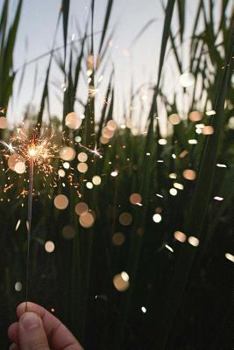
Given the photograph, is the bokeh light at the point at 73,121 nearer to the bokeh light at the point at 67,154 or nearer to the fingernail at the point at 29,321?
the bokeh light at the point at 67,154

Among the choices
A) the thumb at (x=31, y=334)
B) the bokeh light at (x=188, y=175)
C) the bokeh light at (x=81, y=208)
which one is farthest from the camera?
the bokeh light at (x=188, y=175)

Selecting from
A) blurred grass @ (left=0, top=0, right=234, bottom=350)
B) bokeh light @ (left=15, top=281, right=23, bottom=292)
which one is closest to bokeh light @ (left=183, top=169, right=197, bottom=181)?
blurred grass @ (left=0, top=0, right=234, bottom=350)

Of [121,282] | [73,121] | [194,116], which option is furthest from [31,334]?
[194,116]

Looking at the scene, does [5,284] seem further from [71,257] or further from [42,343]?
[42,343]

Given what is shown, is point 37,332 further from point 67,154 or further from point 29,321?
point 67,154

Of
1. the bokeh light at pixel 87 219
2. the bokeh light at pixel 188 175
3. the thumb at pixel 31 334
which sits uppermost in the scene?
the bokeh light at pixel 188 175

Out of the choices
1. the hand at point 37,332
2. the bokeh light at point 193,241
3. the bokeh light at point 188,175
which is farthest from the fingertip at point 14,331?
the bokeh light at point 188,175

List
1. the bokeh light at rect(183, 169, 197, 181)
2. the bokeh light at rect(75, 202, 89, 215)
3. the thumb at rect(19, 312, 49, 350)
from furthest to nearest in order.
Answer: the bokeh light at rect(183, 169, 197, 181) → the bokeh light at rect(75, 202, 89, 215) → the thumb at rect(19, 312, 49, 350)

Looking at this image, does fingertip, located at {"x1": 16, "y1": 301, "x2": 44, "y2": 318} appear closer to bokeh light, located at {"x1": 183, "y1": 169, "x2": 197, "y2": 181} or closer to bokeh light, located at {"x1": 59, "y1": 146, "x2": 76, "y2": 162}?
bokeh light, located at {"x1": 59, "y1": 146, "x2": 76, "y2": 162}
